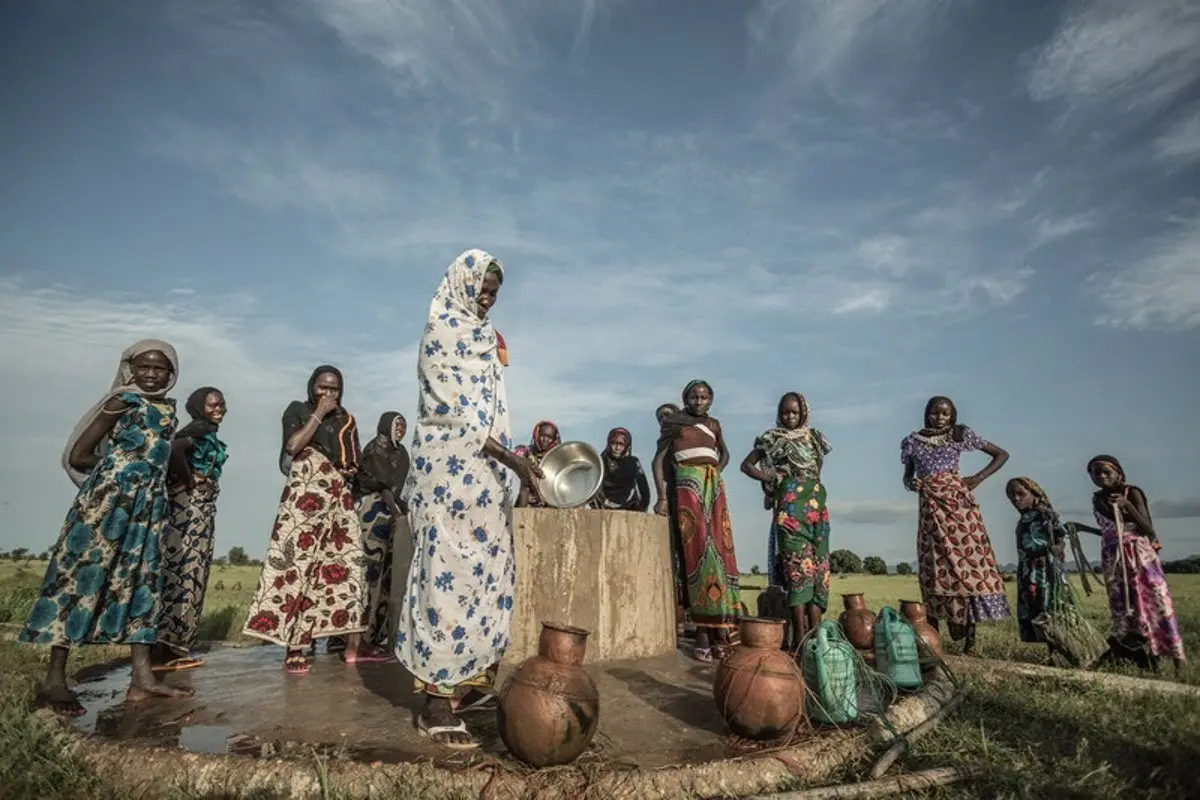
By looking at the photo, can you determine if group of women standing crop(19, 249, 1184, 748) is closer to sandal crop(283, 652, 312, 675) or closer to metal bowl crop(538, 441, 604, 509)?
sandal crop(283, 652, 312, 675)

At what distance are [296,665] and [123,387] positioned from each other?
2.14m

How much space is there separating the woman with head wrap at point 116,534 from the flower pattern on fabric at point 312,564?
0.94 metres

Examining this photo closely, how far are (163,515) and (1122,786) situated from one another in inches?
190

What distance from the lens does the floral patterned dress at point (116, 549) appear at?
3.71 meters

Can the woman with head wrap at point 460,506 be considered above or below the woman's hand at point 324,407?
below

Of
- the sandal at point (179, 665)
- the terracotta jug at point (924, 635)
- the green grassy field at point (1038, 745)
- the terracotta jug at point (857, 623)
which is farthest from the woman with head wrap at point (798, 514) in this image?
the sandal at point (179, 665)

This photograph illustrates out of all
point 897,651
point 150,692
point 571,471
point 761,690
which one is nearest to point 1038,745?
point 897,651

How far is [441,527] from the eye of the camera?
3389 millimetres

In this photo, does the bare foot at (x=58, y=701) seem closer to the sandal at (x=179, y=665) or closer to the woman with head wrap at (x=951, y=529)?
the sandal at (x=179, y=665)

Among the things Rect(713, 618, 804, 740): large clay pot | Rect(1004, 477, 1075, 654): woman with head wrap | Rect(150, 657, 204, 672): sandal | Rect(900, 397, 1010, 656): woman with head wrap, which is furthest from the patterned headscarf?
Rect(1004, 477, 1075, 654): woman with head wrap

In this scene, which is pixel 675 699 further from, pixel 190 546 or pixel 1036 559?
pixel 1036 559

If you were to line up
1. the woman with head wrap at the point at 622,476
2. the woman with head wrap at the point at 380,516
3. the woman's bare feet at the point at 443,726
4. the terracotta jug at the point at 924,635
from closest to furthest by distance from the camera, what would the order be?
the woman's bare feet at the point at 443,726 → the terracotta jug at the point at 924,635 → the woman with head wrap at the point at 380,516 → the woman with head wrap at the point at 622,476

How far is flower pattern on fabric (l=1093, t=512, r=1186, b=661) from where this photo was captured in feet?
18.4

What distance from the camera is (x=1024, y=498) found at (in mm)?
6445
